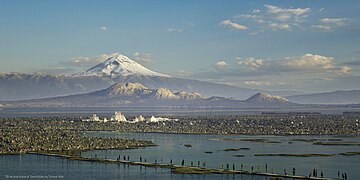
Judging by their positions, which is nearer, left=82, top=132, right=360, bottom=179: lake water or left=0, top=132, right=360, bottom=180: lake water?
left=0, top=132, right=360, bottom=180: lake water

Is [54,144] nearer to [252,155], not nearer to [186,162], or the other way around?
[186,162]

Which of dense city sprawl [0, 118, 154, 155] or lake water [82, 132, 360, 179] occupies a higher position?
dense city sprawl [0, 118, 154, 155]

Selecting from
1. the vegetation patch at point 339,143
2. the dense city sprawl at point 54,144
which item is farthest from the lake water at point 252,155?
the dense city sprawl at point 54,144

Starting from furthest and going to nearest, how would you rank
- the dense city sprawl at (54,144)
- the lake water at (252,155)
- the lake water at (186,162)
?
the dense city sprawl at (54,144) → the lake water at (252,155) → the lake water at (186,162)

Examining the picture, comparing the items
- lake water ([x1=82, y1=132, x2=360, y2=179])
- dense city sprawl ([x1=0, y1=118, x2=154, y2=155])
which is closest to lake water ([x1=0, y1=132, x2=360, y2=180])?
lake water ([x1=82, y1=132, x2=360, y2=179])

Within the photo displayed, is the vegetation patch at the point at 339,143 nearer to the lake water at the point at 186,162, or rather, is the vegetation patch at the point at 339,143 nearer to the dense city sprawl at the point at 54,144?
the lake water at the point at 186,162

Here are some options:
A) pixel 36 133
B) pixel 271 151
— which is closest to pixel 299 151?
pixel 271 151

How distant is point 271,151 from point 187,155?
24.6 metres

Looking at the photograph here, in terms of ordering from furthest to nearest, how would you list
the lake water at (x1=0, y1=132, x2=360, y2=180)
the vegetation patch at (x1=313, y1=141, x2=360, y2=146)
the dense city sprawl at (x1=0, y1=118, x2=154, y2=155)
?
the vegetation patch at (x1=313, y1=141, x2=360, y2=146) < the dense city sprawl at (x1=0, y1=118, x2=154, y2=155) < the lake water at (x1=0, y1=132, x2=360, y2=180)

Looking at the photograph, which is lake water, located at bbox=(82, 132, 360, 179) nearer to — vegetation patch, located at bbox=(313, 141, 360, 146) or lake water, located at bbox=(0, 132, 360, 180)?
lake water, located at bbox=(0, 132, 360, 180)

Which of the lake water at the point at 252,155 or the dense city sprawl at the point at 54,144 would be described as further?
the dense city sprawl at the point at 54,144

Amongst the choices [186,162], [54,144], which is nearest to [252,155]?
[186,162]

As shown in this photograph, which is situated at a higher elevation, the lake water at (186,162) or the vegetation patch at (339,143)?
the vegetation patch at (339,143)

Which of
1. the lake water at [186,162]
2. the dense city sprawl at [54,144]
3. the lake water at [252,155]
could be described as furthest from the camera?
the dense city sprawl at [54,144]
